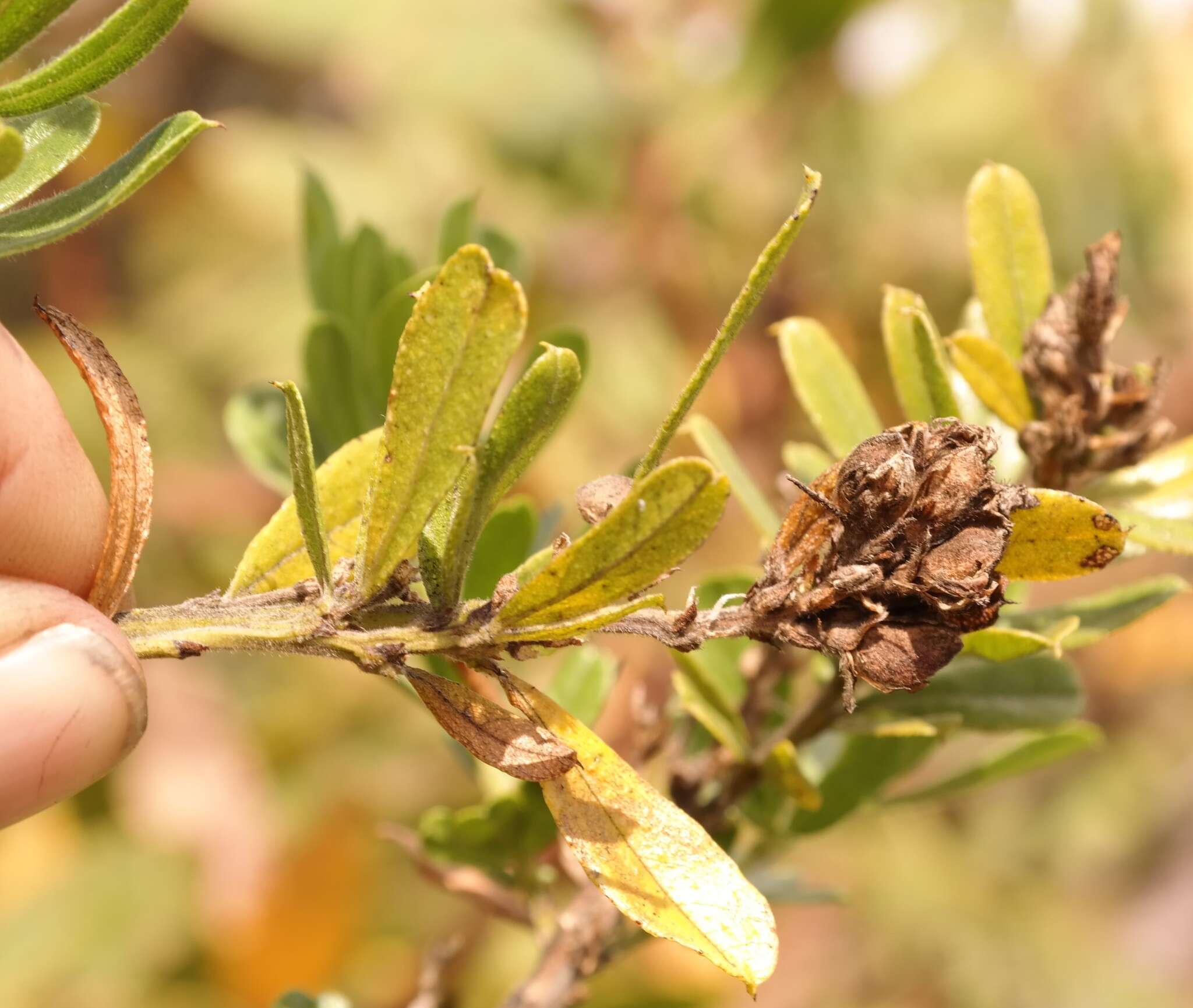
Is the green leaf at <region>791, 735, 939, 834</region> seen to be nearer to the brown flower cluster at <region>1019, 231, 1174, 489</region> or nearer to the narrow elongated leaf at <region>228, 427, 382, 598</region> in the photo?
the brown flower cluster at <region>1019, 231, 1174, 489</region>

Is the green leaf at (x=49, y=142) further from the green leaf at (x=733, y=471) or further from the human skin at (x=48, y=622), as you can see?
the green leaf at (x=733, y=471)

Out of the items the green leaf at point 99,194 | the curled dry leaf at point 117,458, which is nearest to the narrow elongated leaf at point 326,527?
the curled dry leaf at point 117,458

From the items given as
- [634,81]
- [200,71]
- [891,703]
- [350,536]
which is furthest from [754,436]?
[200,71]

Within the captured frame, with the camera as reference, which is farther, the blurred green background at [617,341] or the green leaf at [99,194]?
the blurred green background at [617,341]

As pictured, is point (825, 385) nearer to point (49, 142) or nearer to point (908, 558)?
point (908, 558)

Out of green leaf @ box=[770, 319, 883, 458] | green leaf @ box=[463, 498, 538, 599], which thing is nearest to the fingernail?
green leaf @ box=[463, 498, 538, 599]

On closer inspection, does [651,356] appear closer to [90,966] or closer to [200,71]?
[90,966]
